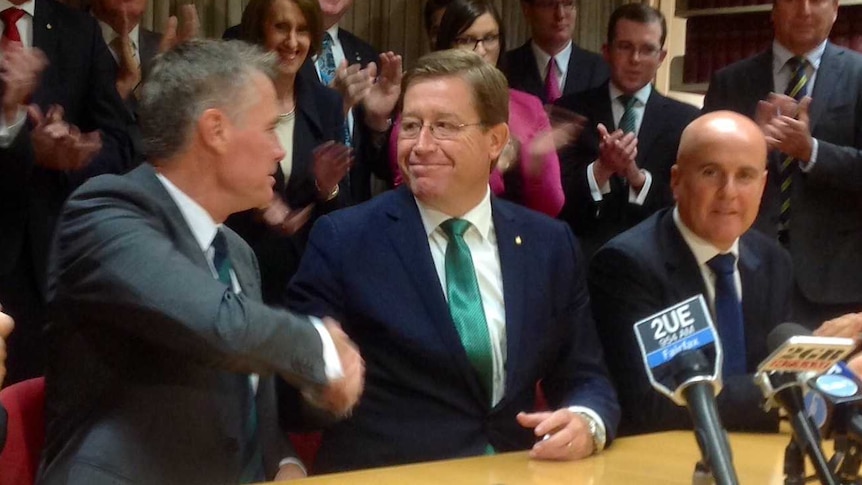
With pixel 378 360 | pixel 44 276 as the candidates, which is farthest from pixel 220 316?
pixel 44 276

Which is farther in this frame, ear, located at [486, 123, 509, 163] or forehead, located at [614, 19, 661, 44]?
forehead, located at [614, 19, 661, 44]

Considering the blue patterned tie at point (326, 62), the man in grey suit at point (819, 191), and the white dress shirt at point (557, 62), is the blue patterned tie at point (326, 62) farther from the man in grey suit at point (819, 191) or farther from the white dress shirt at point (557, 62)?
the man in grey suit at point (819, 191)

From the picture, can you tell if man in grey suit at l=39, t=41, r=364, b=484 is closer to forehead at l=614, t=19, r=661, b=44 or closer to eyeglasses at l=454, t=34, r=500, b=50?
eyeglasses at l=454, t=34, r=500, b=50

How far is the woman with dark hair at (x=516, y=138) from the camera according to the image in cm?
357

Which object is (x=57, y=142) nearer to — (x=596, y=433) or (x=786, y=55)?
(x=596, y=433)

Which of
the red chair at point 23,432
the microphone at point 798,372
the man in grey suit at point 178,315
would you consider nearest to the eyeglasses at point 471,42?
the man in grey suit at point 178,315

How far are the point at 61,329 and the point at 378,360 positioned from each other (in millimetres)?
712

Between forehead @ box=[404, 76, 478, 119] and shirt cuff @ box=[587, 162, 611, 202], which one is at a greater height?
forehead @ box=[404, 76, 478, 119]

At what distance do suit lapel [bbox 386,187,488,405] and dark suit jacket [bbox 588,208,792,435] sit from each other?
17.6 inches

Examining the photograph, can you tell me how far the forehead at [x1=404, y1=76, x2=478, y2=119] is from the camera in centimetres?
258

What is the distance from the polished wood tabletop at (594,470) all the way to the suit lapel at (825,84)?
1.83m

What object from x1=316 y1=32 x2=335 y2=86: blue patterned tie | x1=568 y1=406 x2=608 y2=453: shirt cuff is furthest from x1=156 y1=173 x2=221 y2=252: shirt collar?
x1=316 y1=32 x2=335 y2=86: blue patterned tie

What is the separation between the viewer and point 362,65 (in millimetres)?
4098

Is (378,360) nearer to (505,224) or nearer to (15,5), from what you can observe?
(505,224)
